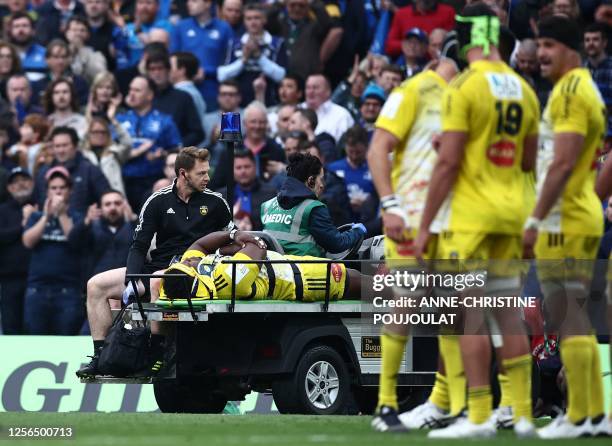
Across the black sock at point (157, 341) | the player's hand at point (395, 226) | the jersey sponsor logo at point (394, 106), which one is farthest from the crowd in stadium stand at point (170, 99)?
the player's hand at point (395, 226)

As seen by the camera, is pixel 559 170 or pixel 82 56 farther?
pixel 82 56

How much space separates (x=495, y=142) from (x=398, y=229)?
0.79 meters

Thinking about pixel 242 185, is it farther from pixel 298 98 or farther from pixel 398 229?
pixel 398 229

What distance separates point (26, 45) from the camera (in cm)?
2234

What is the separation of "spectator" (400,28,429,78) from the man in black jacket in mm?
6314

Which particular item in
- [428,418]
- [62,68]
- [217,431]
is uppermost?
[62,68]

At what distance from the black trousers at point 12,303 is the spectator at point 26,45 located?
13.7 feet

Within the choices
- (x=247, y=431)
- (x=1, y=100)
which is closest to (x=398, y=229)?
(x=247, y=431)

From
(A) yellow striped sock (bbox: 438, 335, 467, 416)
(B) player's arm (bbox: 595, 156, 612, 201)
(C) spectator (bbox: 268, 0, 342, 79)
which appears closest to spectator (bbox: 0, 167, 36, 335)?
(C) spectator (bbox: 268, 0, 342, 79)

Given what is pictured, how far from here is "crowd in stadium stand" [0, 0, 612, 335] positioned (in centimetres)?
1847

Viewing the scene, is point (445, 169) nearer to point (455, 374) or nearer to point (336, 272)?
point (455, 374)

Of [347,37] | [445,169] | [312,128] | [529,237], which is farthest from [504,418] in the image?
[347,37]

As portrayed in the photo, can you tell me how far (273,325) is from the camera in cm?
1309

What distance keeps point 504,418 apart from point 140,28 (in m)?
13.3
